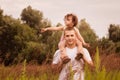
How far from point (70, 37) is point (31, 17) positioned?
4753 centimetres

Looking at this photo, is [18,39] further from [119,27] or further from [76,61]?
[76,61]

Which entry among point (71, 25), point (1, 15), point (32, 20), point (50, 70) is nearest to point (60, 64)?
point (71, 25)

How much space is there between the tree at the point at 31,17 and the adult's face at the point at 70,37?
153 ft

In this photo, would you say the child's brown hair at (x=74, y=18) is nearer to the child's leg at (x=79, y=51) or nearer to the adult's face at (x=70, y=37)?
the adult's face at (x=70, y=37)

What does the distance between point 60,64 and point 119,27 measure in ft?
141

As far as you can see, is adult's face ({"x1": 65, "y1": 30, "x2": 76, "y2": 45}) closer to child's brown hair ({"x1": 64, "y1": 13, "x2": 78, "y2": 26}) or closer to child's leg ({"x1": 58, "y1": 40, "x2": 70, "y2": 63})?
child's leg ({"x1": 58, "y1": 40, "x2": 70, "y2": 63})

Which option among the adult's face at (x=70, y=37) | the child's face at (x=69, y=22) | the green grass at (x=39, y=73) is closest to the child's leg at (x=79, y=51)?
the adult's face at (x=70, y=37)

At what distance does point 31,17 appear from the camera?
52.3 m

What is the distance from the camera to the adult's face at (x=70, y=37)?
495 cm

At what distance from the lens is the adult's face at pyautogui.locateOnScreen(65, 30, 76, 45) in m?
4.95

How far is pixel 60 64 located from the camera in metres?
4.77

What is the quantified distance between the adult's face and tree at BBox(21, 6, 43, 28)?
46.6 metres

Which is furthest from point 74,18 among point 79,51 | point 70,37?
point 79,51

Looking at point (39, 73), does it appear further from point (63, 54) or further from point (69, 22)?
point (63, 54)
